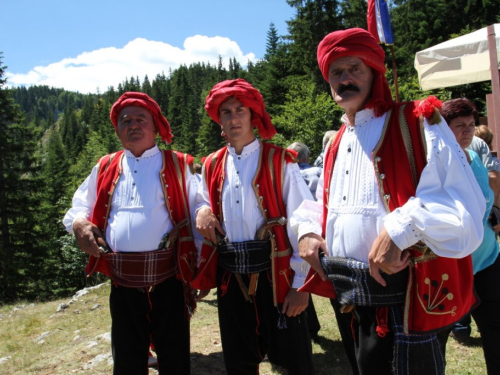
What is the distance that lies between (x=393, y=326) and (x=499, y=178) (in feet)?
6.71

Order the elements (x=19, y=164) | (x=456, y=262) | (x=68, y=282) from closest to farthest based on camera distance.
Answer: (x=456, y=262), (x=19, y=164), (x=68, y=282)

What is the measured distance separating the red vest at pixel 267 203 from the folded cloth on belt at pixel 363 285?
0.74 m

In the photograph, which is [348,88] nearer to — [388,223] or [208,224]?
[388,223]

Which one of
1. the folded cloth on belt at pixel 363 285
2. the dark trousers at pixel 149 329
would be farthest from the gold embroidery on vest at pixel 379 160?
the dark trousers at pixel 149 329

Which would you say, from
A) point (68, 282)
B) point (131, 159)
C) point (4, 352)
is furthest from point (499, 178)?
point (68, 282)

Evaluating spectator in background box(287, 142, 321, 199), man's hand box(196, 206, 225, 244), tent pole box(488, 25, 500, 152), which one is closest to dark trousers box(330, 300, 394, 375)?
man's hand box(196, 206, 225, 244)

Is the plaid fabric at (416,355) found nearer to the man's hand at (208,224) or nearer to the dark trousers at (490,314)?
the dark trousers at (490,314)

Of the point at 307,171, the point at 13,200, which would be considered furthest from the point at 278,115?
the point at 307,171

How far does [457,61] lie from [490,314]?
163 inches

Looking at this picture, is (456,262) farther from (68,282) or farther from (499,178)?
(68,282)

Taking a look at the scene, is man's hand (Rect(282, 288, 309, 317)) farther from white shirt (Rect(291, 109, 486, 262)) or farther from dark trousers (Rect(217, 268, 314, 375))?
white shirt (Rect(291, 109, 486, 262))

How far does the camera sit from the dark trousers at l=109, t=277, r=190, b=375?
292 cm

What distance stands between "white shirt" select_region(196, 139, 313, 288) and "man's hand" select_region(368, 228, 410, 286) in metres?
0.97

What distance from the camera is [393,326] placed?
1750 mm
